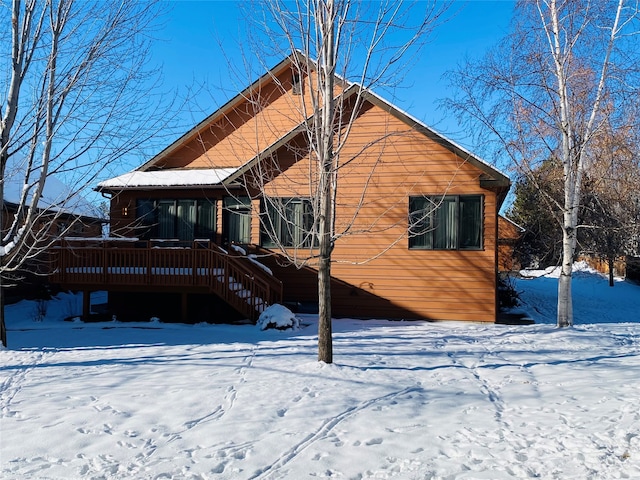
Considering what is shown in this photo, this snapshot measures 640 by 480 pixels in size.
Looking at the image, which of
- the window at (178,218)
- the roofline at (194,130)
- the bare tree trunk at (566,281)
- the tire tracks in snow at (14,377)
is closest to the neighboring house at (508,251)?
the bare tree trunk at (566,281)

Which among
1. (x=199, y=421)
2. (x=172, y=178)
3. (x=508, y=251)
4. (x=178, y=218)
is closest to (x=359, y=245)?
(x=178, y=218)

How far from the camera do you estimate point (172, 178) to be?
14.3 metres

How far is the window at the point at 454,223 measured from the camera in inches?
476

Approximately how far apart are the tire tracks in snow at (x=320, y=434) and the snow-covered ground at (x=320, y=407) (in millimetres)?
20

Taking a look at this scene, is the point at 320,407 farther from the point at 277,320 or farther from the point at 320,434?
the point at 277,320

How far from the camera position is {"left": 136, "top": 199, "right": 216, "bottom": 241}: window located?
547 inches

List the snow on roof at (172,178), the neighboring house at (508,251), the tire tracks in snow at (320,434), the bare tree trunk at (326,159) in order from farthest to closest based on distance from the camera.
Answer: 1. the neighboring house at (508,251)
2. the snow on roof at (172,178)
3. the bare tree trunk at (326,159)
4. the tire tracks in snow at (320,434)

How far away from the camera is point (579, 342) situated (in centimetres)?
921

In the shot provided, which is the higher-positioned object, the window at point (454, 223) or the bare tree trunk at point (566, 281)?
the window at point (454, 223)

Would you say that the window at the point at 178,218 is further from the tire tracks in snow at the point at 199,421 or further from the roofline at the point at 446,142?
the tire tracks in snow at the point at 199,421

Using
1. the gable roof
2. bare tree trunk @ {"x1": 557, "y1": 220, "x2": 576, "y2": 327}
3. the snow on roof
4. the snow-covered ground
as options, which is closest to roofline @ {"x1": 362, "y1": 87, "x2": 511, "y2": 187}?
the gable roof

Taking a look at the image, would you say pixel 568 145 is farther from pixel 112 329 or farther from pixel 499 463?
pixel 112 329

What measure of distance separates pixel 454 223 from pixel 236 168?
6.70m

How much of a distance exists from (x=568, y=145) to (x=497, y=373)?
654 cm
